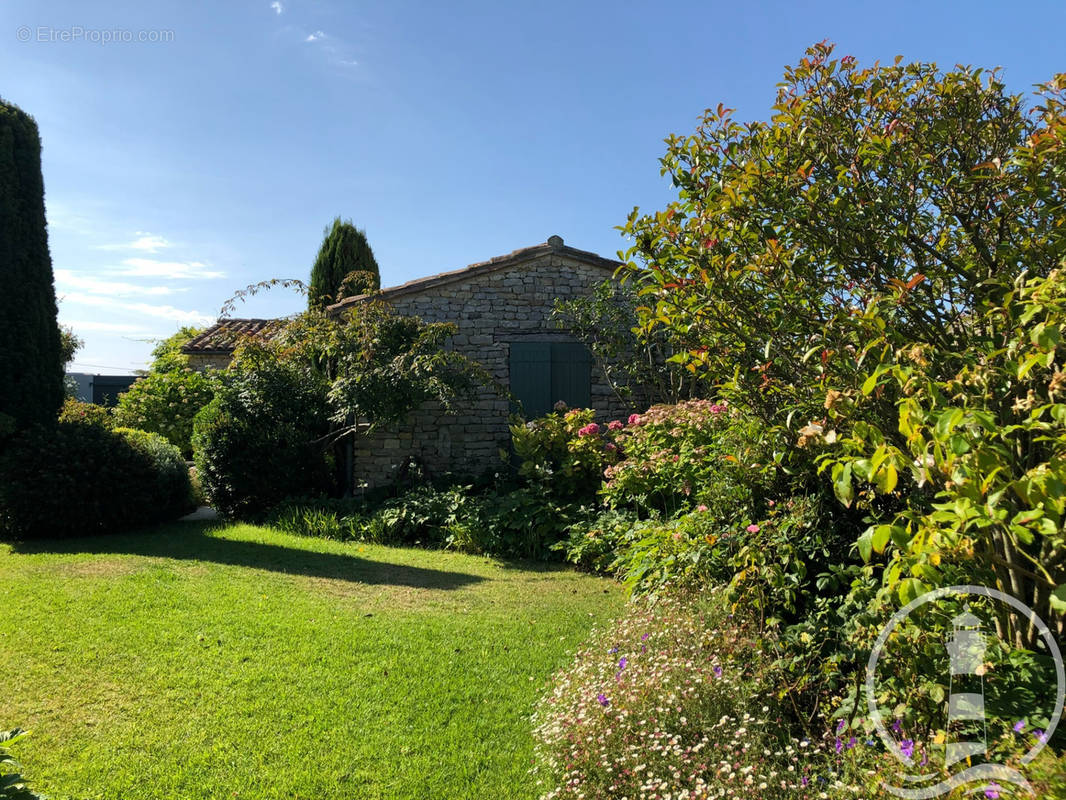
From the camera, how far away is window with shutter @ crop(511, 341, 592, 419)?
37.1 feet

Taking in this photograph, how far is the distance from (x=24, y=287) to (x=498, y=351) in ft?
21.6

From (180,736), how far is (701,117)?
13.9 feet

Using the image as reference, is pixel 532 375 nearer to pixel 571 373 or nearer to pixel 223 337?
pixel 571 373

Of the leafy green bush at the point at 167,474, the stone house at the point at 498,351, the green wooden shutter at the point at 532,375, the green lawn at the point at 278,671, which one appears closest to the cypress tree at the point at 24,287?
the leafy green bush at the point at 167,474

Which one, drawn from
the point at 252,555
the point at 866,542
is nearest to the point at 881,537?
the point at 866,542

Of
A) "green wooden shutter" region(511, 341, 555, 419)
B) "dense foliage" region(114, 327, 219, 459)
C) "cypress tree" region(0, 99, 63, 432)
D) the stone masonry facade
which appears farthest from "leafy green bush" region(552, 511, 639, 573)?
"dense foliage" region(114, 327, 219, 459)

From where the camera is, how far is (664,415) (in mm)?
7621

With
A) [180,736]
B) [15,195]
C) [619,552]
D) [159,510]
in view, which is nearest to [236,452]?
[159,510]

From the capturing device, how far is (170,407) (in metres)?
16.2

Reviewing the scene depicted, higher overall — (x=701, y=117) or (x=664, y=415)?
(x=701, y=117)

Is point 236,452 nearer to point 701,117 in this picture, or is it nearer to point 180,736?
point 180,736

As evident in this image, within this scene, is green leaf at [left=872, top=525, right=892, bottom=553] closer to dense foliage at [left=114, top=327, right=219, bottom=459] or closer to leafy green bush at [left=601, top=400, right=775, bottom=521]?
leafy green bush at [left=601, top=400, right=775, bottom=521]

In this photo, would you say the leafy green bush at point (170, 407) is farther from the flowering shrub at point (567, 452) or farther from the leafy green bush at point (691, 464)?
the leafy green bush at point (691, 464)

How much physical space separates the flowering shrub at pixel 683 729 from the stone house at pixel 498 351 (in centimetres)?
753
